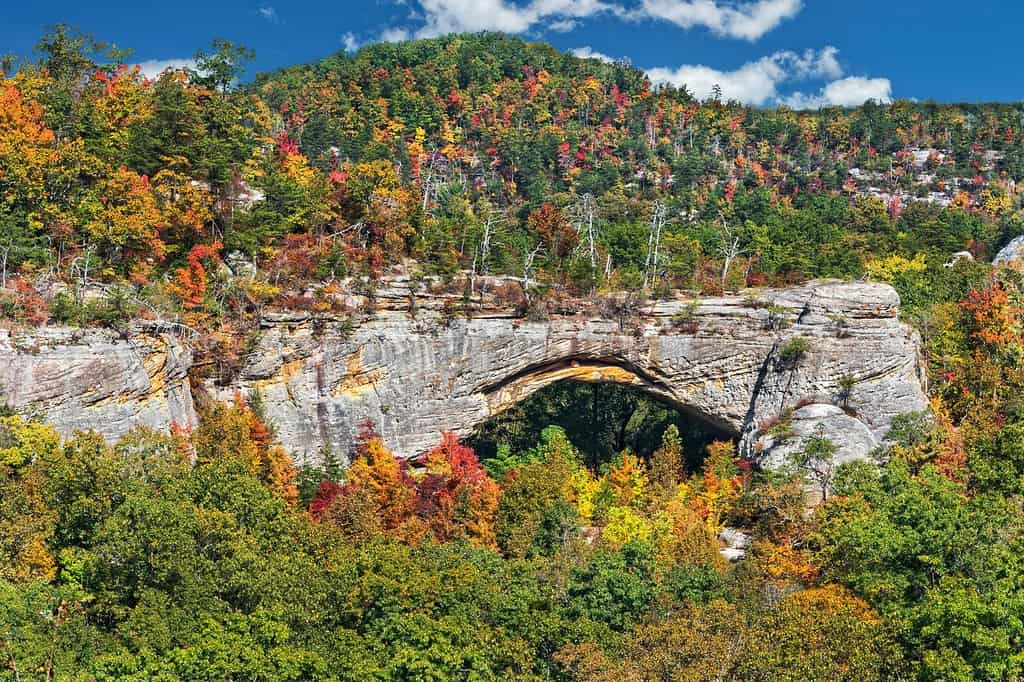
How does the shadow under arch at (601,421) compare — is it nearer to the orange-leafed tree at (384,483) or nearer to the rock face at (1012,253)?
the orange-leafed tree at (384,483)

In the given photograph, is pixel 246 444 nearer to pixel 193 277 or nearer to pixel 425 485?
pixel 425 485

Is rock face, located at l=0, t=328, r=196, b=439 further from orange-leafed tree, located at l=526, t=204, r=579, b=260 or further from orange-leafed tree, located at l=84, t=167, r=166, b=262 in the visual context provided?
orange-leafed tree, located at l=526, t=204, r=579, b=260

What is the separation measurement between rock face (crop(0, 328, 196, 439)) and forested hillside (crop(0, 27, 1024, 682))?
813mm

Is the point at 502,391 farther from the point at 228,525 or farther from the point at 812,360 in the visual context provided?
the point at 228,525

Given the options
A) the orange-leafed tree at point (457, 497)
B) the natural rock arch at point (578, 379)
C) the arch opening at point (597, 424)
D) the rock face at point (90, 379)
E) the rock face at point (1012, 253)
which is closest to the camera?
the rock face at point (90, 379)

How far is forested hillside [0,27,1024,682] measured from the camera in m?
19.9

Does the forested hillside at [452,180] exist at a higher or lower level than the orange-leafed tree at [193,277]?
higher

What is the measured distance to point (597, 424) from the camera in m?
47.1

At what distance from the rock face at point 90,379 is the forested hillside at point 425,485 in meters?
0.81

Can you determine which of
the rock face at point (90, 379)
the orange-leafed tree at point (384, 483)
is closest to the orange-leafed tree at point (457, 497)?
the orange-leafed tree at point (384, 483)

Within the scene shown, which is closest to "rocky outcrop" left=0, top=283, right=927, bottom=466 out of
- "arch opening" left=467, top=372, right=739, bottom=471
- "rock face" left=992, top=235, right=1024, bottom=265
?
"arch opening" left=467, top=372, right=739, bottom=471

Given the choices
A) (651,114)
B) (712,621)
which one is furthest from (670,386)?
(651,114)

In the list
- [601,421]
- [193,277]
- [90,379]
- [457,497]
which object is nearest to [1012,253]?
[601,421]

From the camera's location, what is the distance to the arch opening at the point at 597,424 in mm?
43594
